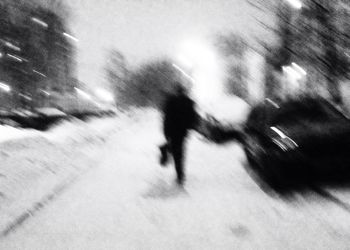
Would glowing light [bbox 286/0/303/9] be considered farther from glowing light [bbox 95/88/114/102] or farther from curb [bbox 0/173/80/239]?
glowing light [bbox 95/88/114/102]

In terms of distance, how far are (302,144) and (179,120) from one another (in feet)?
6.98

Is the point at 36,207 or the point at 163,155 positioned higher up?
the point at 163,155

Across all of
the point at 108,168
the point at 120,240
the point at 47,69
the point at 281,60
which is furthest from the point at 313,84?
the point at 47,69

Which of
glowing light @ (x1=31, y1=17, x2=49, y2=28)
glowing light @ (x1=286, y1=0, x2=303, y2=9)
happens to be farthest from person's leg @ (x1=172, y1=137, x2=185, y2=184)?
glowing light @ (x1=31, y1=17, x2=49, y2=28)

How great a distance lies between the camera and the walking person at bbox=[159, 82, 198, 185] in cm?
664

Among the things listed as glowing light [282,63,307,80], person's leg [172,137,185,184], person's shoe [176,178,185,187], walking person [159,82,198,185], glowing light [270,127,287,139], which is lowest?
person's shoe [176,178,185,187]

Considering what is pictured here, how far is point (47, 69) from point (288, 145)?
2271cm

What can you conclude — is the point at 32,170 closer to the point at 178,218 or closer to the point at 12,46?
the point at 178,218

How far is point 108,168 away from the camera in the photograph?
28.9 ft

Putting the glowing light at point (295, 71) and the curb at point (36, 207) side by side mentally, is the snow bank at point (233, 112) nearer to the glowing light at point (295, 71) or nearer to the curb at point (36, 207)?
the glowing light at point (295, 71)

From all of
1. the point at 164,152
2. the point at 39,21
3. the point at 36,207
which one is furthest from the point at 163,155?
the point at 39,21

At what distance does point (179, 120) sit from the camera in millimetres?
A: 6707

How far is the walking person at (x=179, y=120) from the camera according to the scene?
21.8 ft

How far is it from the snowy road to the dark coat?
40.2 inches
